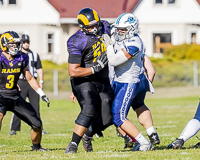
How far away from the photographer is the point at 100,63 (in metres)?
6.84

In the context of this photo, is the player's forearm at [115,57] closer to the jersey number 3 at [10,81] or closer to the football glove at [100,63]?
the football glove at [100,63]

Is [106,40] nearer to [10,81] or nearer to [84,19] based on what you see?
[84,19]

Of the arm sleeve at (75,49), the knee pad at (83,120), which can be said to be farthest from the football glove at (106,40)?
the knee pad at (83,120)

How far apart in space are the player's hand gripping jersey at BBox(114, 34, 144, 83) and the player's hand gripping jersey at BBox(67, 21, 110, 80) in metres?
0.21

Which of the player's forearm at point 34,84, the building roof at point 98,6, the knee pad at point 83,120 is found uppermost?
the player's forearm at point 34,84

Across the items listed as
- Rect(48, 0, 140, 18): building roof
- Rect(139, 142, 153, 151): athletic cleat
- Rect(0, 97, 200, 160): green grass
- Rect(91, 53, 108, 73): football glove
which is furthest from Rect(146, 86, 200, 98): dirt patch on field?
Rect(91, 53, 108, 73): football glove

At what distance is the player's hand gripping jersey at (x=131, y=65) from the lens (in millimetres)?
6840

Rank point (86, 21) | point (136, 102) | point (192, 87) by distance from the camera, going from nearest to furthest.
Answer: point (86, 21) < point (136, 102) < point (192, 87)

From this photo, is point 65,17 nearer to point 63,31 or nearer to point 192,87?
point 63,31

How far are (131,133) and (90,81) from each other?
858mm

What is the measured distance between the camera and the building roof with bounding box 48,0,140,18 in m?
28.7

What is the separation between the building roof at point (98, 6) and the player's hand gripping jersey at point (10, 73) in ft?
68.5

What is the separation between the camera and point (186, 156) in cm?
630

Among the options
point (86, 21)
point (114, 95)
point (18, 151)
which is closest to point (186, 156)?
point (114, 95)
